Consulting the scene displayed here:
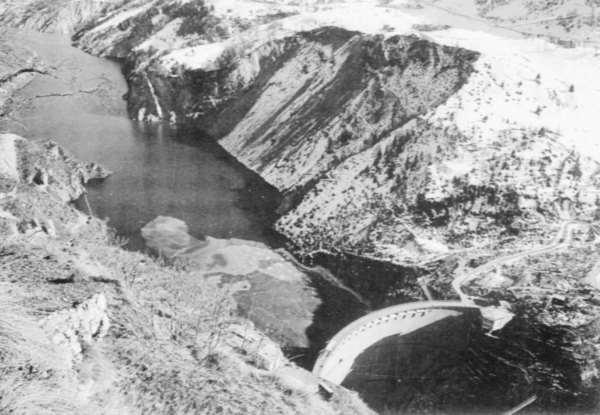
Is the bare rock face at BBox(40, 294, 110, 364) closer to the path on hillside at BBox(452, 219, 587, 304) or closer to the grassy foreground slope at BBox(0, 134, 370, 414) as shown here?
the grassy foreground slope at BBox(0, 134, 370, 414)

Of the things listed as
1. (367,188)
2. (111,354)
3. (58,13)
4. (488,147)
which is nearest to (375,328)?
(111,354)

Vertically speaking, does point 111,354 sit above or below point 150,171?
above

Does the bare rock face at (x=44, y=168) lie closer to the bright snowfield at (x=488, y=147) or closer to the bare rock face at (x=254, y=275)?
the bare rock face at (x=254, y=275)

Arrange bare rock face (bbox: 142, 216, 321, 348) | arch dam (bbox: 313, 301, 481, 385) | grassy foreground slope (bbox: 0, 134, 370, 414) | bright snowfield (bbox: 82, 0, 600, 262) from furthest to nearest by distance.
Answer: bright snowfield (bbox: 82, 0, 600, 262) → bare rock face (bbox: 142, 216, 321, 348) → arch dam (bbox: 313, 301, 481, 385) → grassy foreground slope (bbox: 0, 134, 370, 414)

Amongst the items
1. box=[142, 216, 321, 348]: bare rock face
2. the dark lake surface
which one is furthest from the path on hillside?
the dark lake surface

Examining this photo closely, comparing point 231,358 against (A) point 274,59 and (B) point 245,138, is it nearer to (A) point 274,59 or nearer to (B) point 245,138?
(B) point 245,138

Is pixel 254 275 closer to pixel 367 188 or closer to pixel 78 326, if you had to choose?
pixel 367 188
